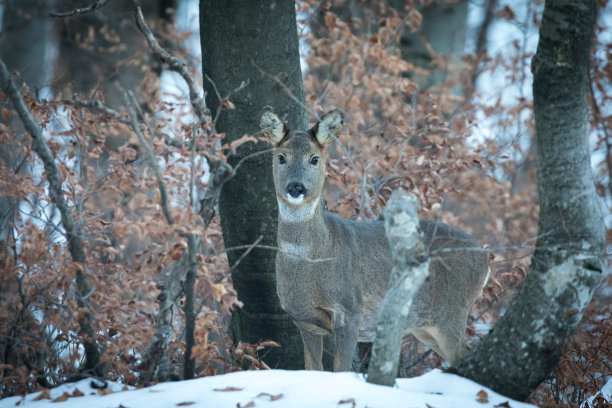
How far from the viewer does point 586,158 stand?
460cm

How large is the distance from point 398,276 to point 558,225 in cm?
120

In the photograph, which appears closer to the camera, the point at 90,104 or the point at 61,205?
the point at 61,205

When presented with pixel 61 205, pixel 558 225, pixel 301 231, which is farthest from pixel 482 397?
pixel 61 205

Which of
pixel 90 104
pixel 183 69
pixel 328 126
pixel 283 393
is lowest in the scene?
pixel 283 393

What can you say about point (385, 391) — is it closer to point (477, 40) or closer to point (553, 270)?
point (553, 270)

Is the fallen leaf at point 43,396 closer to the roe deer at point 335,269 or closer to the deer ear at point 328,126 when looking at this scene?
the roe deer at point 335,269

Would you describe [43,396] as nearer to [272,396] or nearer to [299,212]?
[272,396]

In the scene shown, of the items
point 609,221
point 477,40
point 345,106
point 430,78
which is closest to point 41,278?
point 345,106

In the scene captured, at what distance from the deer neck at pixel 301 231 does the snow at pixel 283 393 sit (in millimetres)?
1286

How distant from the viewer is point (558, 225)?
4.58m

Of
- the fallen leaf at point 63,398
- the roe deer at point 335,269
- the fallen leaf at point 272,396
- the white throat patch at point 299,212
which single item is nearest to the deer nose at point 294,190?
the roe deer at point 335,269

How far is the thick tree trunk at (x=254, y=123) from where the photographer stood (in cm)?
632

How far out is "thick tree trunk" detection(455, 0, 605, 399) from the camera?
14.8 ft

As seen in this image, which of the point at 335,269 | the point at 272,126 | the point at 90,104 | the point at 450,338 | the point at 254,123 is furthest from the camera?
the point at 254,123
